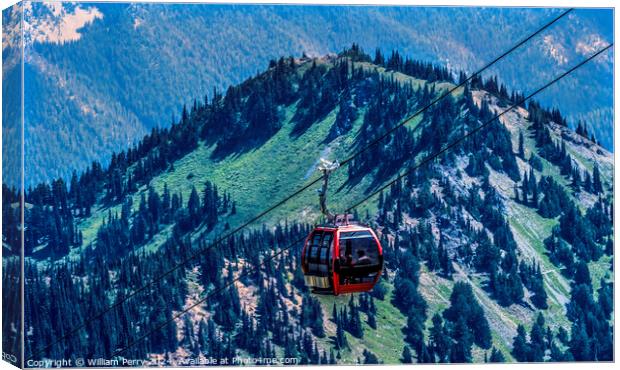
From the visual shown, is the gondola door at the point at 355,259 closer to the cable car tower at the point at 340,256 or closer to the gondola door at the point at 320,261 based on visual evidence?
the cable car tower at the point at 340,256

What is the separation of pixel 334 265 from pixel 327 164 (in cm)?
622

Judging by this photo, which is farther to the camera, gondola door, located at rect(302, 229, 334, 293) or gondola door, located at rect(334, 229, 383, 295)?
gondola door, located at rect(302, 229, 334, 293)

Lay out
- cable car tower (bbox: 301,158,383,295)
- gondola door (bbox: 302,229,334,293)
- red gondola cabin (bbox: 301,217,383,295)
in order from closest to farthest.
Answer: cable car tower (bbox: 301,158,383,295) < red gondola cabin (bbox: 301,217,383,295) < gondola door (bbox: 302,229,334,293)

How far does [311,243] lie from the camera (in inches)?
5389

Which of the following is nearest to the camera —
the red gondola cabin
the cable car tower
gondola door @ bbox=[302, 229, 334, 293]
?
the cable car tower

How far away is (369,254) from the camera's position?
13600cm

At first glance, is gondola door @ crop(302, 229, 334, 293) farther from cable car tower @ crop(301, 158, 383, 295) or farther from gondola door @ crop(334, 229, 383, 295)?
gondola door @ crop(334, 229, 383, 295)

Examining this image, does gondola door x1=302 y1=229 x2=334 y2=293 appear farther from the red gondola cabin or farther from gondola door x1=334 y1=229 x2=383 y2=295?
gondola door x1=334 y1=229 x2=383 y2=295

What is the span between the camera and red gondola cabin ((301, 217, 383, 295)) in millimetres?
135000

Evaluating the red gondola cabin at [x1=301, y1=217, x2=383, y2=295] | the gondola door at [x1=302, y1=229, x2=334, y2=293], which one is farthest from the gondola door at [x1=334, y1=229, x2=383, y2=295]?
the gondola door at [x1=302, y1=229, x2=334, y2=293]

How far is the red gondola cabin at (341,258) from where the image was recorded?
135000 millimetres

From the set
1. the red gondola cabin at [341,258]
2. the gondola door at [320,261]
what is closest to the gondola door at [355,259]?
the red gondola cabin at [341,258]

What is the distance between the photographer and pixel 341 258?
135 metres

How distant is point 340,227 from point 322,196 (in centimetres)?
216
